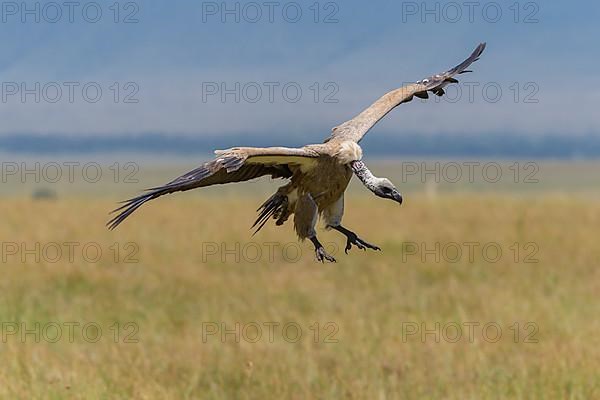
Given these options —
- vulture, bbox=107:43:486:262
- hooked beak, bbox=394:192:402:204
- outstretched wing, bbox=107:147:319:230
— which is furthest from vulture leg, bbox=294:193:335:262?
hooked beak, bbox=394:192:402:204

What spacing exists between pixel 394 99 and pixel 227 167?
101 centimetres

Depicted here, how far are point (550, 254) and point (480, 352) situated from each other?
7027mm

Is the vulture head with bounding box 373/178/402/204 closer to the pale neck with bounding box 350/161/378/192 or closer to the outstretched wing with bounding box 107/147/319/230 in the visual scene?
the pale neck with bounding box 350/161/378/192

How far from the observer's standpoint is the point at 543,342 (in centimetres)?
930

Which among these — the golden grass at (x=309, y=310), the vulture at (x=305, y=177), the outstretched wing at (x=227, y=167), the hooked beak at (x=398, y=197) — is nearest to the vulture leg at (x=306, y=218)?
the vulture at (x=305, y=177)

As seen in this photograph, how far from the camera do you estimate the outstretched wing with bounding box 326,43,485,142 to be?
3158mm

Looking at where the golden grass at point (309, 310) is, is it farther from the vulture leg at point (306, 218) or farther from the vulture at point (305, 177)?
the vulture leg at point (306, 218)

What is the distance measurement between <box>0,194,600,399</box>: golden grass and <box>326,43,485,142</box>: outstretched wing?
363 cm

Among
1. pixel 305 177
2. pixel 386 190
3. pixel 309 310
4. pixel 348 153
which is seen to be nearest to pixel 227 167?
pixel 305 177

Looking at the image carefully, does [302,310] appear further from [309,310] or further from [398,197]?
[398,197]

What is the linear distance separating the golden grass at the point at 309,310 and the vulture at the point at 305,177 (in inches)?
159

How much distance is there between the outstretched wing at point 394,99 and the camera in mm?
3158

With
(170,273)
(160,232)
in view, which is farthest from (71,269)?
(160,232)

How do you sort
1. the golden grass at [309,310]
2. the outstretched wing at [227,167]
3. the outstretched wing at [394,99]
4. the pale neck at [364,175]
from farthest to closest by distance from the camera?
the golden grass at [309,310] → the outstretched wing at [394,99] → the outstretched wing at [227,167] → the pale neck at [364,175]
